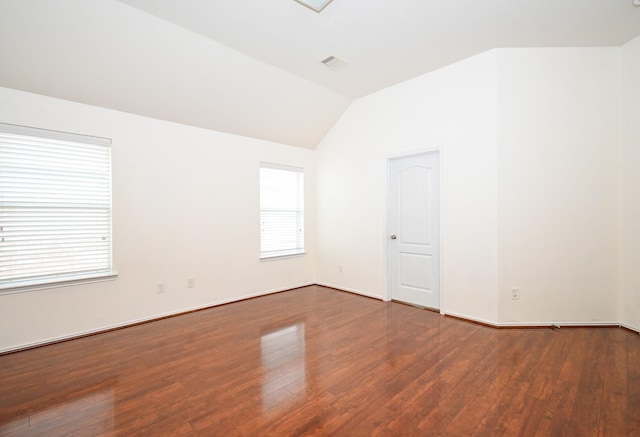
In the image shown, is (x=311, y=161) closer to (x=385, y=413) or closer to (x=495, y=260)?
(x=495, y=260)

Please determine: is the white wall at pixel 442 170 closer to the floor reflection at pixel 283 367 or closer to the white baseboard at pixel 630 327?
the white baseboard at pixel 630 327

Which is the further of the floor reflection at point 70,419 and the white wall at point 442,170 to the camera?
the white wall at point 442,170

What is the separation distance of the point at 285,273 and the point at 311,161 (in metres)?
2.08

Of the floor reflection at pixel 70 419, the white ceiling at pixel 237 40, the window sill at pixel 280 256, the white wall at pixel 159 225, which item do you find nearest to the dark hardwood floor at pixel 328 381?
the floor reflection at pixel 70 419

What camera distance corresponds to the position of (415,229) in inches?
163

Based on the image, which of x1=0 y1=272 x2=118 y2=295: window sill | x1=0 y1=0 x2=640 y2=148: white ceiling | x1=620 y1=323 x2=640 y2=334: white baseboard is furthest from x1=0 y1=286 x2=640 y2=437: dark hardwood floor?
x1=0 y1=0 x2=640 y2=148: white ceiling

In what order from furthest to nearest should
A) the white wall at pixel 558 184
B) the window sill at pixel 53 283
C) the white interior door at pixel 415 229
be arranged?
the white interior door at pixel 415 229 → the white wall at pixel 558 184 → the window sill at pixel 53 283

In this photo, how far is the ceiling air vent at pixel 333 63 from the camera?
3476mm

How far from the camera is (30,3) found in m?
2.32

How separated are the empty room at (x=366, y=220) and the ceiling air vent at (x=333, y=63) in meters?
0.13

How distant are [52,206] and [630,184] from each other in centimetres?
606

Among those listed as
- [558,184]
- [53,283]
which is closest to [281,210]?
[53,283]

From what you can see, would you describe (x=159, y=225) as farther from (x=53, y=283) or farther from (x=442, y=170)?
(x=442, y=170)

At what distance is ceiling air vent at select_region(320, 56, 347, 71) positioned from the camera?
11.4 ft
